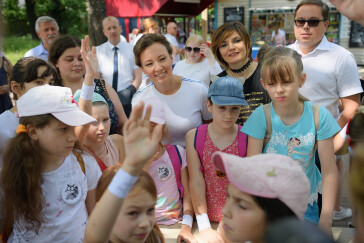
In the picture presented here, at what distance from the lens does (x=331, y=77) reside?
9.20 feet

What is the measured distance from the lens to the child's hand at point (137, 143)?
48.4 inches

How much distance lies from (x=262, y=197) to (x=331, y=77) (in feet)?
6.13

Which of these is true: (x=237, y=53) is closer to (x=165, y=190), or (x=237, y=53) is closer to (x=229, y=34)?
(x=229, y=34)

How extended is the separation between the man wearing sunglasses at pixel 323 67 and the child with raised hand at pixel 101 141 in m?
1.67

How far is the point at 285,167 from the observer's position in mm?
1354

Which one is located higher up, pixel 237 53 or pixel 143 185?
pixel 237 53

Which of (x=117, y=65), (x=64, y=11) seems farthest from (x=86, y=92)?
(x=64, y=11)

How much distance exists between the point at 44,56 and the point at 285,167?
4.45 m

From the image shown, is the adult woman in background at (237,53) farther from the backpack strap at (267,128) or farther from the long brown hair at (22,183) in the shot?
the long brown hair at (22,183)

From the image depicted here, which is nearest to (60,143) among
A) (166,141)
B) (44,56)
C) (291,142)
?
(166,141)

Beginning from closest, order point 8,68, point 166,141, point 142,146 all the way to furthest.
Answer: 1. point 142,146
2. point 166,141
3. point 8,68

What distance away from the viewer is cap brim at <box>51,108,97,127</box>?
1.89 m

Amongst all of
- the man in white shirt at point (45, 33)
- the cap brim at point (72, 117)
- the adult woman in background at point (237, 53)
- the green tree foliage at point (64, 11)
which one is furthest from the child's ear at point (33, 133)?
the green tree foliage at point (64, 11)

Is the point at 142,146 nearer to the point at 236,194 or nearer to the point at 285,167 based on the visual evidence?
the point at 236,194
